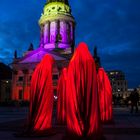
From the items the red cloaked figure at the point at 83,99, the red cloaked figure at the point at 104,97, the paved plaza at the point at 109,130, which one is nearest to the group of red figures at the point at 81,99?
the red cloaked figure at the point at 83,99

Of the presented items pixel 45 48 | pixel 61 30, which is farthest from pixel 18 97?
pixel 61 30

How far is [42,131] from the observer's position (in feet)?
45.5

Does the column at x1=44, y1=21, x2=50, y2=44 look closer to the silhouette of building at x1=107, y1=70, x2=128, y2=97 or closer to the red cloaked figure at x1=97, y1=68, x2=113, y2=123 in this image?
the silhouette of building at x1=107, y1=70, x2=128, y2=97

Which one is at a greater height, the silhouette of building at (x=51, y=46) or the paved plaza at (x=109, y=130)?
the silhouette of building at (x=51, y=46)

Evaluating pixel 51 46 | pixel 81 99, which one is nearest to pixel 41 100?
pixel 81 99

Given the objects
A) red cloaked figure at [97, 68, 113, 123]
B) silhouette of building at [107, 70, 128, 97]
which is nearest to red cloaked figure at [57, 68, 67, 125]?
red cloaked figure at [97, 68, 113, 123]

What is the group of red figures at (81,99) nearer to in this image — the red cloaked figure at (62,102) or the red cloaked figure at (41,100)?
the red cloaked figure at (41,100)

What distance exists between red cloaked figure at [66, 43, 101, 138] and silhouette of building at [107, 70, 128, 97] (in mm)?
138455

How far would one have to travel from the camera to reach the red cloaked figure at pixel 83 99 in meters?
11.6

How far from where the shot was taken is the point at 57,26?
95750 mm

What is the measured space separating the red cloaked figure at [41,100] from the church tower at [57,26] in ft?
256

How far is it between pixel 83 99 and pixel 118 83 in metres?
147

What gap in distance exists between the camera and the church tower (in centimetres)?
9394

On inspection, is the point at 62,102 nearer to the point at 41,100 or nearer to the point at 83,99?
the point at 41,100
